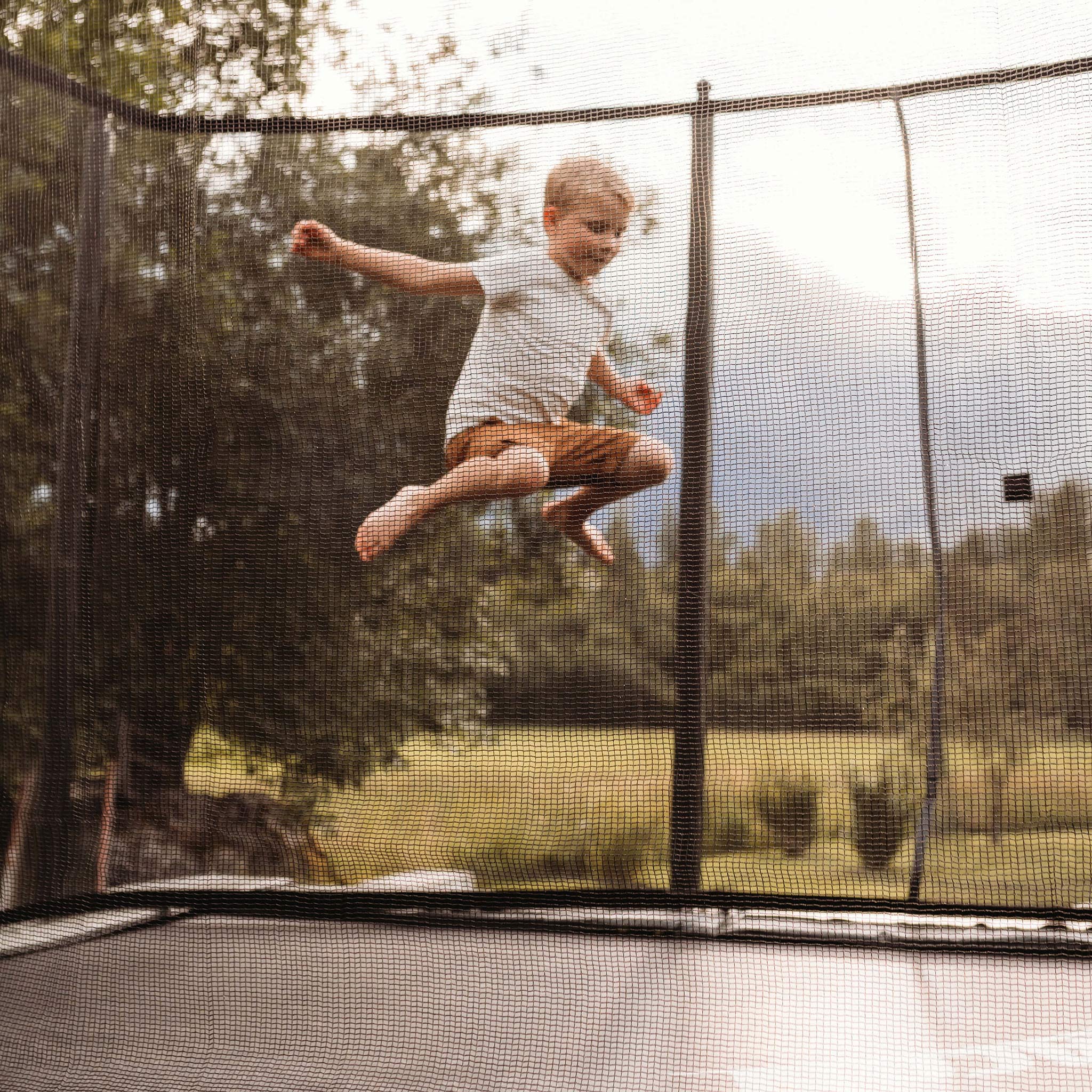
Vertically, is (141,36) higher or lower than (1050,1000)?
higher

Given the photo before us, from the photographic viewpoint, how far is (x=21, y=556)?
2.05 meters

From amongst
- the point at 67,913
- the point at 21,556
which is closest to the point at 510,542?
the point at 21,556

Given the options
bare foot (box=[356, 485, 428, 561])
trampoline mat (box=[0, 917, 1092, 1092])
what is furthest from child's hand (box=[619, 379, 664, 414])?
trampoline mat (box=[0, 917, 1092, 1092])

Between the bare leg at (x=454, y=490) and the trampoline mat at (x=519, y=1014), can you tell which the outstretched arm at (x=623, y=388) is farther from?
the trampoline mat at (x=519, y=1014)

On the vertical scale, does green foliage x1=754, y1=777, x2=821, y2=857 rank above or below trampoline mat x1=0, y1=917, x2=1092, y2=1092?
above

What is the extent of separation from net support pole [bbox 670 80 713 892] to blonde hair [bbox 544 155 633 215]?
0.51 feet

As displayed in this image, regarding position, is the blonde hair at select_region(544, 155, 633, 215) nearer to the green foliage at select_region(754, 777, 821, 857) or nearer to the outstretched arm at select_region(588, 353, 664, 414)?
the outstretched arm at select_region(588, 353, 664, 414)

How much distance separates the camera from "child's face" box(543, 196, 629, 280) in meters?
1.66

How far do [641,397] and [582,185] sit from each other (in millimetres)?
324

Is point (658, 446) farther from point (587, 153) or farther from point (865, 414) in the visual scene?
point (587, 153)

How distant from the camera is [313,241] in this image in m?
1.60

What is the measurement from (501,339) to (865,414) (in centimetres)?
56

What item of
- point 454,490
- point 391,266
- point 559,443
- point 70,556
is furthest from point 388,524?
point 70,556

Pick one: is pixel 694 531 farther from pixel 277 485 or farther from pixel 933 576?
pixel 277 485
